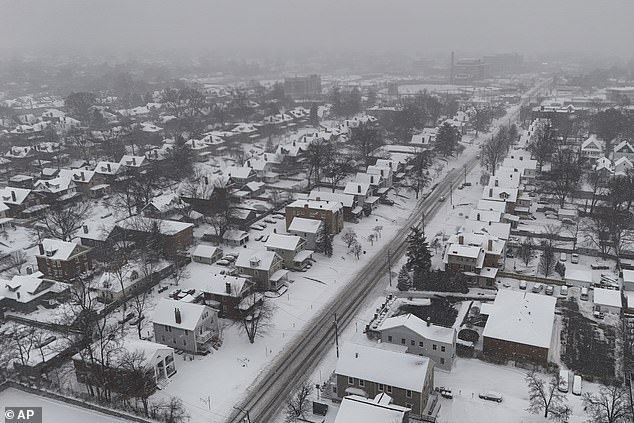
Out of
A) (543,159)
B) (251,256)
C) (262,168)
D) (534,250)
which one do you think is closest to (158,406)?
(251,256)

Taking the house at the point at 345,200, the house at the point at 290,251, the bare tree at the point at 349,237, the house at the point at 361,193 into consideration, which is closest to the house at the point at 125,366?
the house at the point at 290,251

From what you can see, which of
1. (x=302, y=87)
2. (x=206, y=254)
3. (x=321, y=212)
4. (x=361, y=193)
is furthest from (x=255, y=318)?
(x=302, y=87)

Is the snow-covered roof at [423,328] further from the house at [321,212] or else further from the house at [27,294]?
the house at [27,294]

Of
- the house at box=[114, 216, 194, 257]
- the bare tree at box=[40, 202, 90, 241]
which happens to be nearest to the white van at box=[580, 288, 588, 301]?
the house at box=[114, 216, 194, 257]

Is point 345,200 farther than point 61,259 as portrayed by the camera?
Yes

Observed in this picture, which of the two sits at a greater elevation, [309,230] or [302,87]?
[302,87]

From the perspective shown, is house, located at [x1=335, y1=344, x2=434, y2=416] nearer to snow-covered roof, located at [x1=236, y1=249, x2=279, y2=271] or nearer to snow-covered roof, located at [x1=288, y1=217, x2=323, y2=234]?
snow-covered roof, located at [x1=236, y1=249, x2=279, y2=271]

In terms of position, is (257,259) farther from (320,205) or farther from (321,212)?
(320,205)
